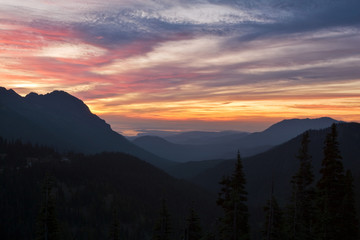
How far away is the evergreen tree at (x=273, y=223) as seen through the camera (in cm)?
2775

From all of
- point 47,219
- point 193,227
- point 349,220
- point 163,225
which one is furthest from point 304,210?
point 47,219

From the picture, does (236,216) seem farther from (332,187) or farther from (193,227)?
(332,187)

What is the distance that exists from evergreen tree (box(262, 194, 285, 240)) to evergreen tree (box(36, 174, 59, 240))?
2434cm

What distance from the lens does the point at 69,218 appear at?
18188cm

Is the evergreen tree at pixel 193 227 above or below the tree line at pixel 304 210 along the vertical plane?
below

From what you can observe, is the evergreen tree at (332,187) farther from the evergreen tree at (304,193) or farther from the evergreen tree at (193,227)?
the evergreen tree at (193,227)

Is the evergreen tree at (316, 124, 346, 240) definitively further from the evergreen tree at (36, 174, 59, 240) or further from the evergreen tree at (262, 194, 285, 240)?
the evergreen tree at (36, 174, 59, 240)

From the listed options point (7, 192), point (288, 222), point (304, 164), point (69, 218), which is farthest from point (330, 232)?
point (7, 192)

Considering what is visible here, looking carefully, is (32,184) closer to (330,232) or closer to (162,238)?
(162,238)

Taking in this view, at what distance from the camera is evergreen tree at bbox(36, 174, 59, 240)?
108 feet

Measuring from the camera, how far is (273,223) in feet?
97.5

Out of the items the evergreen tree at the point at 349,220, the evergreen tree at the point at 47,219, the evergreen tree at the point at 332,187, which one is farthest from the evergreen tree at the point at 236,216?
the evergreen tree at the point at 47,219

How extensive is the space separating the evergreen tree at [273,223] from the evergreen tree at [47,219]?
2434cm

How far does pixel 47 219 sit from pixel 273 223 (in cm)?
2601
